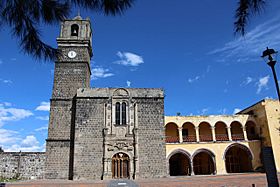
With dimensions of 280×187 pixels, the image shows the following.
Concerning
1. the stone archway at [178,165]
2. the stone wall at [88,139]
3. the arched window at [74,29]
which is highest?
the arched window at [74,29]

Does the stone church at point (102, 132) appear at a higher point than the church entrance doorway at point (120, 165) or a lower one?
higher

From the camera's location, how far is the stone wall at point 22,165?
66.2 ft

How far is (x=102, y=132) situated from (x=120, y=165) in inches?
127

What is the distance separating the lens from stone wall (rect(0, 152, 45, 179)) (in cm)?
2017

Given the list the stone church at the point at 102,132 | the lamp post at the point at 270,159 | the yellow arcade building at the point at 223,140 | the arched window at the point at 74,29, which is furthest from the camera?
the arched window at the point at 74,29

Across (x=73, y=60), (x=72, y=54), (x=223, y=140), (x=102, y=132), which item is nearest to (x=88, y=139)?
(x=102, y=132)

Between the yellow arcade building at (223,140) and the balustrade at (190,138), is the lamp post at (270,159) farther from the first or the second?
the balustrade at (190,138)

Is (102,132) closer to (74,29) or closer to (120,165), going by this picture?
(120,165)

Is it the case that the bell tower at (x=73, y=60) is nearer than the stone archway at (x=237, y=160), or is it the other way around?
the bell tower at (x=73, y=60)

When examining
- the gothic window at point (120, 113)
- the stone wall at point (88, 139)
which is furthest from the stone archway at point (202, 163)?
the stone wall at point (88, 139)

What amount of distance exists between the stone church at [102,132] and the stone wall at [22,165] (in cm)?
67

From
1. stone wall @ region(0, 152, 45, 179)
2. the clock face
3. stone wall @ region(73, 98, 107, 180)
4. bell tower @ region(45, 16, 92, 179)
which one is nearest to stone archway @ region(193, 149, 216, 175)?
stone wall @ region(73, 98, 107, 180)

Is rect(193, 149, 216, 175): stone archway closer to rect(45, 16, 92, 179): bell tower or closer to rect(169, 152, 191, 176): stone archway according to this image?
rect(169, 152, 191, 176): stone archway

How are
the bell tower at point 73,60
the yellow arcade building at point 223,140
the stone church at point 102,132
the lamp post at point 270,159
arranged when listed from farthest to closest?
the yellow arcade building at point 223,140 → the bell tower at point 73,60 → the stone church at point 102,132 → the lamp post at point 270,159
